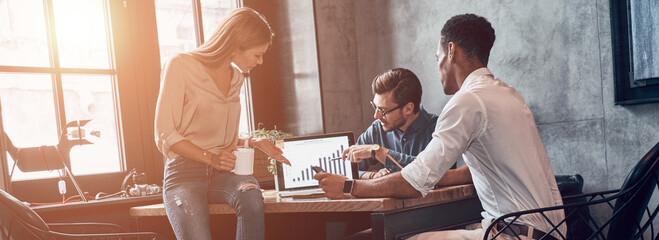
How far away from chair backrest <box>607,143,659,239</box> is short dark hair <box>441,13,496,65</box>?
0.72 metres

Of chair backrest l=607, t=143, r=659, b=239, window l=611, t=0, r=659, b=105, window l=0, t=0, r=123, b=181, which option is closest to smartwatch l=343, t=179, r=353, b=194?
chair backrest l=607, t=143, r=659, b=239

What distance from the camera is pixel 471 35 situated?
6.88 ft

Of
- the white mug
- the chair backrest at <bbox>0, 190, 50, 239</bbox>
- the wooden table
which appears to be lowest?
the wooden table

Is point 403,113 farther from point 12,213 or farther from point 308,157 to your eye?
point 12,213

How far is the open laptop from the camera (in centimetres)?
308

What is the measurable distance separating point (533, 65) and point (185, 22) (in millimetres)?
2479

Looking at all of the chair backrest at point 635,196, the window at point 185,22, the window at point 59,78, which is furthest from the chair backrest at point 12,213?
the chair backrest at point 635,196

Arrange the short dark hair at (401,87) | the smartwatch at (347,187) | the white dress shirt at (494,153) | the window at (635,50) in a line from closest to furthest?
the white dress shirt at (494,153), the smartwatch at (347,187), the short dark hair at (401,87), the window at (635,50)

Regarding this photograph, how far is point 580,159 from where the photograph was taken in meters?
3.86

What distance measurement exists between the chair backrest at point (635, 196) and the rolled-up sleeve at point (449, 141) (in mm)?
487


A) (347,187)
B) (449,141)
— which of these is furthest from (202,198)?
(449,141)

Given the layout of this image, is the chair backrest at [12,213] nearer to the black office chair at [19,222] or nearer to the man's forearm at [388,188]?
the black office chair at [19,222]

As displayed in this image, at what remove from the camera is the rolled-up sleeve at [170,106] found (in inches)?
82.4

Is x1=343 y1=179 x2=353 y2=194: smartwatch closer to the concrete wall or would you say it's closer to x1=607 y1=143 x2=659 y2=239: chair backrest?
x1=607 y1=143 x2=659 y2=239: chair backrest
